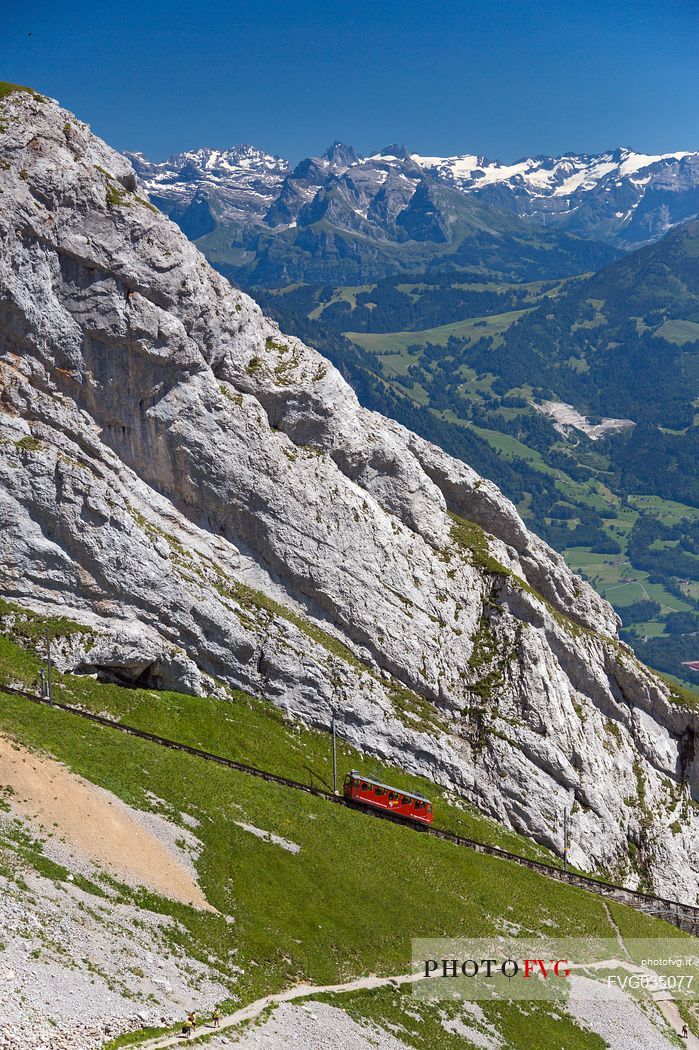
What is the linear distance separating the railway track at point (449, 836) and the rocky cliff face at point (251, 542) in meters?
6.65

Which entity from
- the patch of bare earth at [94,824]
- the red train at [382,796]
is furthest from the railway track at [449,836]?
the patch of bare earth at [94,824]

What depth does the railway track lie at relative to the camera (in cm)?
7006

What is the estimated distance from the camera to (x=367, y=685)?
89.1 m

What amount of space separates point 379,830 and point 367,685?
62.7 ft

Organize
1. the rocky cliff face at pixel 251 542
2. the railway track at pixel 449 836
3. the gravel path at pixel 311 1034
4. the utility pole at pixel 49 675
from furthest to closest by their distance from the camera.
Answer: the rocky cliff face at pixel 251 542
the utility pole at pixel 49 675
the railway track at pixel 449 836
the gravel path at pixel 311 1034

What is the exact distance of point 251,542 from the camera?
92.7 metres

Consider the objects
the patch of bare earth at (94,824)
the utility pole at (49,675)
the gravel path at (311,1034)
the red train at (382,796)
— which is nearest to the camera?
the gravel path at (311,1034)

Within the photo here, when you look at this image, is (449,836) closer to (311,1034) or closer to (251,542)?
(251,542)

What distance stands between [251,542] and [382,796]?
1056 inches

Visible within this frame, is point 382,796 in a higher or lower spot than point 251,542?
lower

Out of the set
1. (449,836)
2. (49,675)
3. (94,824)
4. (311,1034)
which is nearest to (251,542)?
(49,675)

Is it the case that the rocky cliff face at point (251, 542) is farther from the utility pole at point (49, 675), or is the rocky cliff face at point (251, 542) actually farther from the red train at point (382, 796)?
the red train at point (382, 796)

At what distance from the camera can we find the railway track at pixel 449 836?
230 ft

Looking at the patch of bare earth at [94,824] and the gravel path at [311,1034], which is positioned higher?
the patch of bare earth at [94,824]
